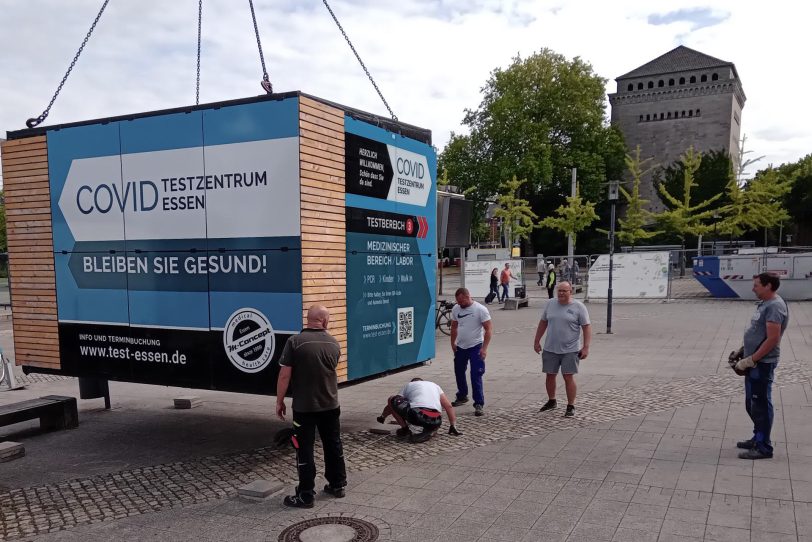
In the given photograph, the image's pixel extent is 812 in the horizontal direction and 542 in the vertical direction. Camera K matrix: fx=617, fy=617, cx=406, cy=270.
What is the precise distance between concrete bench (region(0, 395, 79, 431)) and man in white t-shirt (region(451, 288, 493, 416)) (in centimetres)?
476

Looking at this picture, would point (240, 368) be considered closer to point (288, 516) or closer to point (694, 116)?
point (288, 516)

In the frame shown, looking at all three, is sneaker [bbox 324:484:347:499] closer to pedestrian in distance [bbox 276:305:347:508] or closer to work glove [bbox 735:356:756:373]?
pedestrian in distance [bbox 276:305:347:508]

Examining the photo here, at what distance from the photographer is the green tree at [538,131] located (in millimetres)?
48656

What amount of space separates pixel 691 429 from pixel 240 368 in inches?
187

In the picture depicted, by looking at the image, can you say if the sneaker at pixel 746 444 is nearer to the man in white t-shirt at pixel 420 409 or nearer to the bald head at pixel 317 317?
the man in white t-shirt at pixel 420 409

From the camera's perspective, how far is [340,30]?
277 inches

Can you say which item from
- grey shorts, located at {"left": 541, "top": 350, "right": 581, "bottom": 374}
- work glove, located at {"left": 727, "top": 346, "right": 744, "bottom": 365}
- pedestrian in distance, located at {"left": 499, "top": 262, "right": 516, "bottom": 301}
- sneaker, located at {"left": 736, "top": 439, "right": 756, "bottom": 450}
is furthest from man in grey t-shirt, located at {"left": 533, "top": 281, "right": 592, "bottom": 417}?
pedestrian in distance, located at {"left": 499, "top": 262, "right": 516, "bottom": 301}

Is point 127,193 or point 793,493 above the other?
point 127,193

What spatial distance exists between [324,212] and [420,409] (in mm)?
2296

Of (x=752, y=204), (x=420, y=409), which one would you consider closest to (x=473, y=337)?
(x=420, y=409)

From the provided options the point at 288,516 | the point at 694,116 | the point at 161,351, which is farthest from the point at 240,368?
the point at 694,116

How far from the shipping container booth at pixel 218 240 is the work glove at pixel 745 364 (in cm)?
319

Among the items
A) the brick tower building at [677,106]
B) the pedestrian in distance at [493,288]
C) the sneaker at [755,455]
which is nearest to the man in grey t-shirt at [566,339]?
the sneaker at [755,455]

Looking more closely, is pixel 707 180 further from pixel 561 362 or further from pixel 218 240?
pixel 218 240
